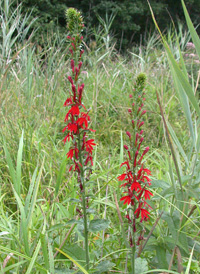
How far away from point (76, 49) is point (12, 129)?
5.44ft

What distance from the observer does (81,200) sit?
1013 mm

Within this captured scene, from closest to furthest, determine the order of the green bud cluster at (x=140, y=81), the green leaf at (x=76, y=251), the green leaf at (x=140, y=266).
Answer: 1. the green bud cluster at (x=140, y=81)
2. the green leaf at (x=140, y=266)
3. the green leaf at (x=76, y=251)

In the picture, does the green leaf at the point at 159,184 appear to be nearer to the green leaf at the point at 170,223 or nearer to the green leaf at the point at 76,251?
the green leaf at the point at 170,223

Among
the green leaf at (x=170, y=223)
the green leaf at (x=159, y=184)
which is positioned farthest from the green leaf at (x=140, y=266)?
the green leaf at (x=159, y=184)

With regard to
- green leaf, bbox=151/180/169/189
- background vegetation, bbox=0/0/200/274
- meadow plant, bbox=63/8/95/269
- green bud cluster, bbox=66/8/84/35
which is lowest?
background vegetation, bbox=0/0/200/274

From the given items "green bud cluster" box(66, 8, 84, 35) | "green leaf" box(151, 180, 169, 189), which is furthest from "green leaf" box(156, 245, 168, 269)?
"green bud cluster" box(66, 8, 84, 35)

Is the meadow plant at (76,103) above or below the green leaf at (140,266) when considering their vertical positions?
above

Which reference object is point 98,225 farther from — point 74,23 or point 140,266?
point 74,23

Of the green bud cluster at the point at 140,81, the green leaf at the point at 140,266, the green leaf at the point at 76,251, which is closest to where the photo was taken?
the green bud cluster at the point at 140,81

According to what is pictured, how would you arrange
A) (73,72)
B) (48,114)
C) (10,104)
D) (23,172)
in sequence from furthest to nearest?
(48,114) < (10,104) < (23,172) < (73,72)

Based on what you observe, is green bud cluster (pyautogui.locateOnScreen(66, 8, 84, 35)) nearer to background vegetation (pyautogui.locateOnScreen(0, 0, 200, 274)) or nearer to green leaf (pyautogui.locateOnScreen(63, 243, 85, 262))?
background vegetation (pyautogui.locateOnScreen(0, 0, 200, 274))

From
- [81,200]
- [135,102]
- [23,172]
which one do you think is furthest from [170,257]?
[23,172]

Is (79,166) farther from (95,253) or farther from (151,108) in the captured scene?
(151,108)

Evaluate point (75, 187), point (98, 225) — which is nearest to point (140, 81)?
point (98, 225)
